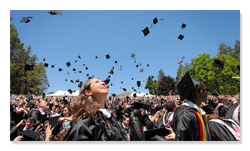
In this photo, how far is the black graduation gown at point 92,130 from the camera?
1.37 meters

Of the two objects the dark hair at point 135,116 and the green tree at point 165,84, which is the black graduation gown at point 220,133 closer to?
the dark hair at point 135,116

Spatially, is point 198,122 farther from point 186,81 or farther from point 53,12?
point 53,12

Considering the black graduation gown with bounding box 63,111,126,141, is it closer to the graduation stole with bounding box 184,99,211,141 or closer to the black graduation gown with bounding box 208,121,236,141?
the graduation stole with bounding box 184,99,211,141

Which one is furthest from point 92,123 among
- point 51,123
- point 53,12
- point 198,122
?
point 53,12

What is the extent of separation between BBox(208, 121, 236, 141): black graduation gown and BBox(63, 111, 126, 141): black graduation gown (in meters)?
1.32

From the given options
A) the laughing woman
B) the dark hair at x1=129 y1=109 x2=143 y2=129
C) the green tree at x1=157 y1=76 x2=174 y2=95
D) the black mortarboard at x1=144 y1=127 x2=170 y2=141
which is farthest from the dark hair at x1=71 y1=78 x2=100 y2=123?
the green tree at x1=157 y1=76 x2=174 y2=95

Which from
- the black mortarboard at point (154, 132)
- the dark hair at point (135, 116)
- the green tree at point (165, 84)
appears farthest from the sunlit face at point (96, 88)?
the green tree at point (165, 84)

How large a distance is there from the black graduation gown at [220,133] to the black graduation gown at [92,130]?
4.34ft

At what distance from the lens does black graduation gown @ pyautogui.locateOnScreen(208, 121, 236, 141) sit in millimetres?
1897

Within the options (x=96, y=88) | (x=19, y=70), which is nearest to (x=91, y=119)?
(x=96, y=88)

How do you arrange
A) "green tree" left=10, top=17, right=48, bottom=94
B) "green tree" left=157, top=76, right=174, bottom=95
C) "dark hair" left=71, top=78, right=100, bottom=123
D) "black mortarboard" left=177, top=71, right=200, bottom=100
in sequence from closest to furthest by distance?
"dark hair" left=71, top=78, right=100, bottom=123
"black mortarboard" left=177, top=71, right=200, bottom=100
"green tree" left=10, top=17, right=48, bottom=94
"green tree" left=157, top=76, right=174, bottom=95

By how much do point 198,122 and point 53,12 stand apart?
4495 mm

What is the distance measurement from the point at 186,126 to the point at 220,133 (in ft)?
2.08

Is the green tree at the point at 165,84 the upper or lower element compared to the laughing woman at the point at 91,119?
lower
